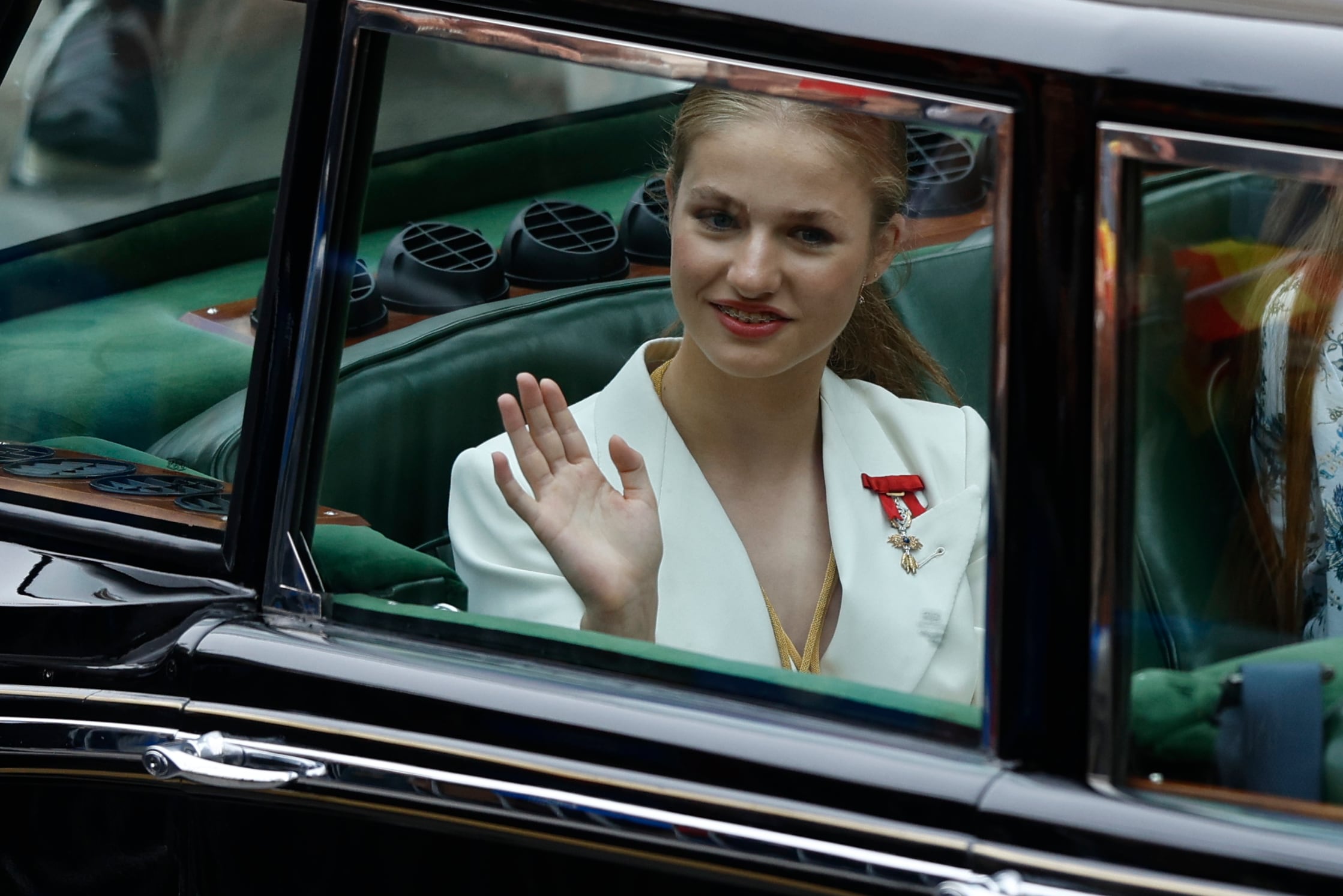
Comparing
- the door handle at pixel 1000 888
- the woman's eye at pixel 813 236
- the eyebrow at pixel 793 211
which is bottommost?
the door handle at pixel 1000 888

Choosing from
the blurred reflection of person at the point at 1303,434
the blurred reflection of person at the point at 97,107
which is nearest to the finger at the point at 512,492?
the blurred reflection of person at the point at 97,107

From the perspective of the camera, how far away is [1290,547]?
178cm

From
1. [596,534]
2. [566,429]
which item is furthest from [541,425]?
[596,534]

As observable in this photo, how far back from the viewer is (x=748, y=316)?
1.85 meters

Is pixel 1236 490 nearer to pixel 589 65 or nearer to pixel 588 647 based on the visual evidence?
pixel 588 647

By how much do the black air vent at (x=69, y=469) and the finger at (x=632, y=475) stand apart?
57 cm

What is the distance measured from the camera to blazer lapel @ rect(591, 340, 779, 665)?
165cm

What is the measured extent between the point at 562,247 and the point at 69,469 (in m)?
0.89

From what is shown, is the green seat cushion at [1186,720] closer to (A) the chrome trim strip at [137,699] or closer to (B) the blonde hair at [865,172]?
(B) the blonde hair at [865,172]

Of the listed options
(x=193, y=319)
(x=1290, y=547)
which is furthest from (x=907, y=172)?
(x=193, y=319)

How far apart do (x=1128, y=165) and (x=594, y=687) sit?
69 cm

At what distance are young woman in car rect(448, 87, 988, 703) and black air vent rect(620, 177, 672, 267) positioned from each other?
0.33m

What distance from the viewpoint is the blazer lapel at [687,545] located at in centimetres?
165

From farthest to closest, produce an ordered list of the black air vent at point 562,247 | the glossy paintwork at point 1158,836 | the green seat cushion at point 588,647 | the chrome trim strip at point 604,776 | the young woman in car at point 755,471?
1. the black air vent at point 562,247
2. the young woman in car at point 755,471
3. the green seat cushion at point 588,647
4. the chrome trim strip at point 604,776
5. the glossy paintwork at point 1158,836
